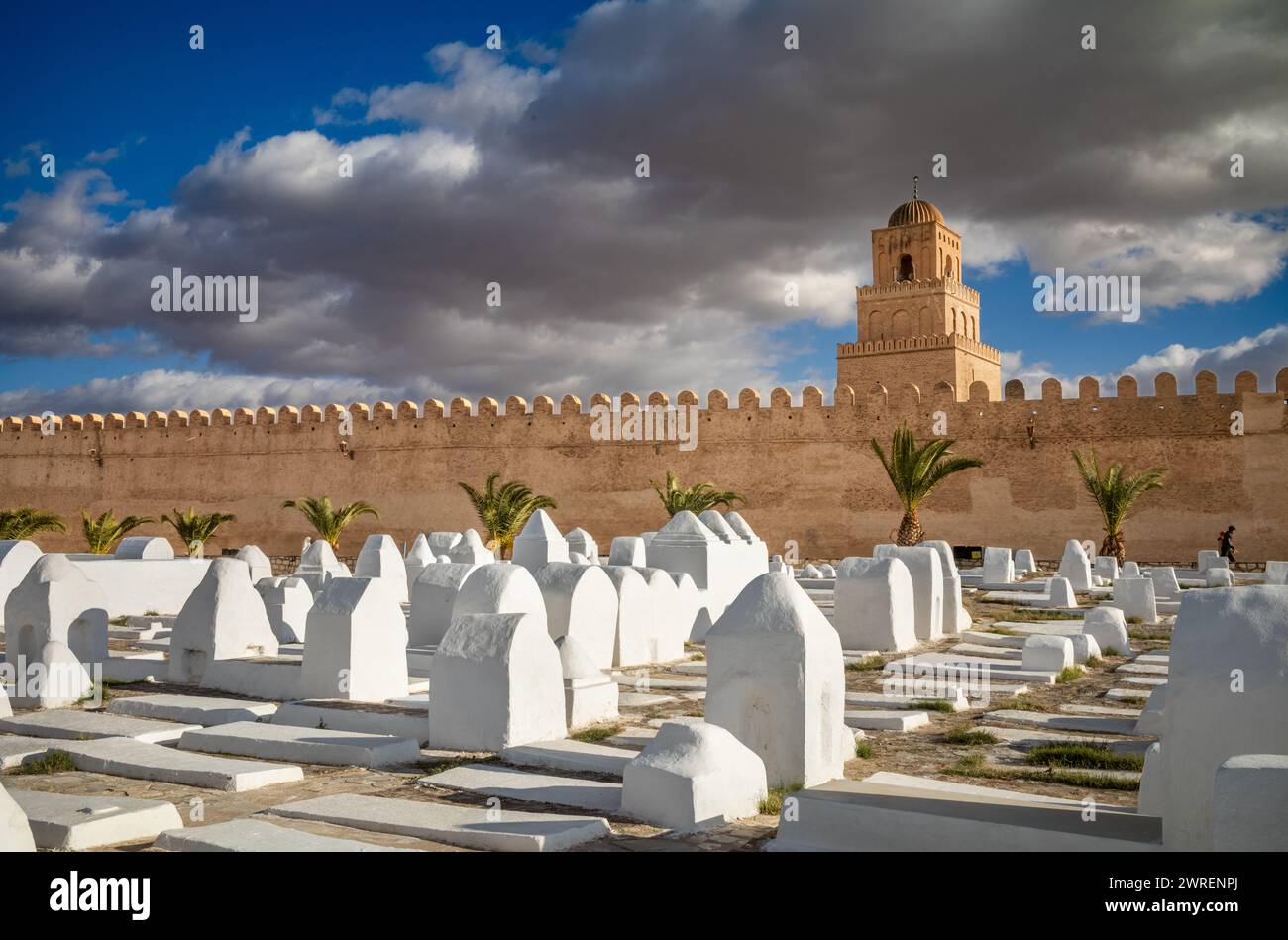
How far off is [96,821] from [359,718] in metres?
2.61

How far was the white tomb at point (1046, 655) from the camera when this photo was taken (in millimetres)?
8977

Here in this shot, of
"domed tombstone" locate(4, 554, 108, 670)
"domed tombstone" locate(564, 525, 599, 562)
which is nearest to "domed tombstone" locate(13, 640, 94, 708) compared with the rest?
"domed tombstone" locate(4, 554, 108, 670)

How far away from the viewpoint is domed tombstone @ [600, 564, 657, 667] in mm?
9609

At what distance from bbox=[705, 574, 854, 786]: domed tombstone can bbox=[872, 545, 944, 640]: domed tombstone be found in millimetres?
6129

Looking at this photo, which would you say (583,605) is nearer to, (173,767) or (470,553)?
(173,767)

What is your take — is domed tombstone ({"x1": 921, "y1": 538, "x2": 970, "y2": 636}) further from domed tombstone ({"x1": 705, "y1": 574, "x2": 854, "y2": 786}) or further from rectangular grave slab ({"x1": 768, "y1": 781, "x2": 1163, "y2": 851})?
rectangular grave slab ({"x1": 768, "y1": 781, "x2": 1163, "y2": 851})

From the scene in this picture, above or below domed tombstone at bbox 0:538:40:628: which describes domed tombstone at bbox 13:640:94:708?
below

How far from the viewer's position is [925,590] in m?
11.4

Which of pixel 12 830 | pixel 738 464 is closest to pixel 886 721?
pixel 12 830

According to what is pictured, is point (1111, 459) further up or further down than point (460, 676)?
further up
